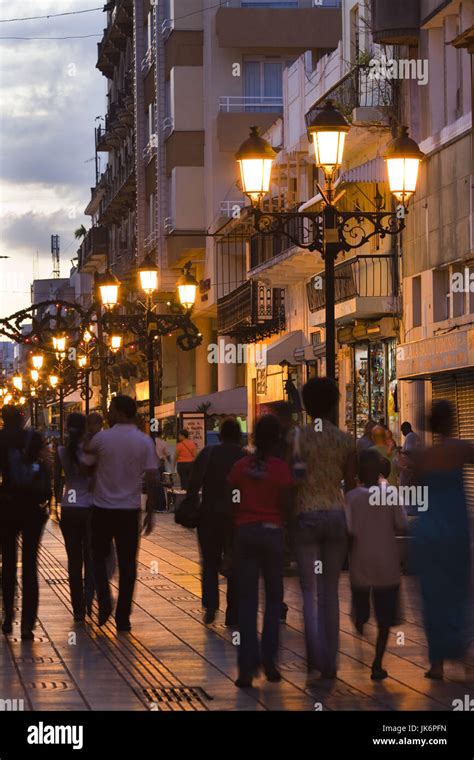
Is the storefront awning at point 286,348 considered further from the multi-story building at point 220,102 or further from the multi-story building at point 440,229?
the multi-story building at point 440,229

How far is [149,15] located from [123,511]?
4969cm

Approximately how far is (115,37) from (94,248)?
46.7ft

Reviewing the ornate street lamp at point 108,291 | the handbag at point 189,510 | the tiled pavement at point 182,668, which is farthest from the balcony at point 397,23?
the handbag at point 189,510

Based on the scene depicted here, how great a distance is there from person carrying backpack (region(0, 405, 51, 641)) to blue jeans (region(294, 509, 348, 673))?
340 centimetres

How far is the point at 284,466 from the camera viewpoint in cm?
1156

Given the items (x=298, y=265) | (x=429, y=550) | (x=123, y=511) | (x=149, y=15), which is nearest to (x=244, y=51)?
(x=149, y=15)

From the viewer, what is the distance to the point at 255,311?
46.8 metres

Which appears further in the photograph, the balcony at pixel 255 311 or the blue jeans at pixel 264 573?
the balcony at pixel 255 311

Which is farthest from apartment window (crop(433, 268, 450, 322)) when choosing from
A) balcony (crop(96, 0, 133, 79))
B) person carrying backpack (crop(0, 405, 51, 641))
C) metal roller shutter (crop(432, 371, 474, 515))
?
balcony (crop(96, 0, 133, 79))

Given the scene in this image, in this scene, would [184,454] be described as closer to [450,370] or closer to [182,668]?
[450,370]

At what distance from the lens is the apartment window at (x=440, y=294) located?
31.3m

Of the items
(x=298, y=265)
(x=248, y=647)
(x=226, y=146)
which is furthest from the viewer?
(x=226, y=146)

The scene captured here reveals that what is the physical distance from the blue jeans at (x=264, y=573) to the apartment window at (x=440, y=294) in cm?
2015

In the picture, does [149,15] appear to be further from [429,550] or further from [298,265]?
[429,550]
